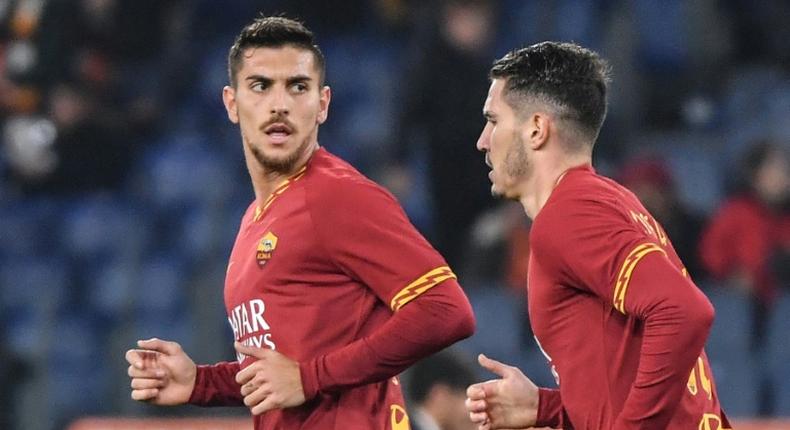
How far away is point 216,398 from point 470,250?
4.10m

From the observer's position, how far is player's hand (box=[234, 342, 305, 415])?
3559mm

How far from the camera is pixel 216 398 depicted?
4.04 meters

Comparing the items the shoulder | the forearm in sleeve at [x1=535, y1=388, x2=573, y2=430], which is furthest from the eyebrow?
the forearm in sleeve at [x1=535, y1=388, x2=573, y2=430]

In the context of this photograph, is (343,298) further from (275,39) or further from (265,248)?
(275,39)

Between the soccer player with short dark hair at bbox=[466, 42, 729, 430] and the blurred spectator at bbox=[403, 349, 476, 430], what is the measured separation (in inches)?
70.7

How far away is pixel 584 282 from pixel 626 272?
0.14 meters

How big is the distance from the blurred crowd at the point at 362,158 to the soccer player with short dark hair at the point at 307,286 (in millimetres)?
3780

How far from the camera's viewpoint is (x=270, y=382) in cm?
357

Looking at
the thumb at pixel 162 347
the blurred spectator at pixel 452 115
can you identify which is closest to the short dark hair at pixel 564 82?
the thumb at pixel 162 347

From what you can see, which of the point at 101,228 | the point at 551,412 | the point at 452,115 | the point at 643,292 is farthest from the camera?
the point at 101,228

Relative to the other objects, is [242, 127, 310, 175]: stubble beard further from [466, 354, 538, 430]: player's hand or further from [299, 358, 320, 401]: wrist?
[466, 354, 538, 430]: player's hand

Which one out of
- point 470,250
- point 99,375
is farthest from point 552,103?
point 99,375

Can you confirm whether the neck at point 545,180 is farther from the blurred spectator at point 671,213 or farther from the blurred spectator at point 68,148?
the blurred spectator at point 68,148

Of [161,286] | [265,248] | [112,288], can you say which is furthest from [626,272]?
[112,288]
